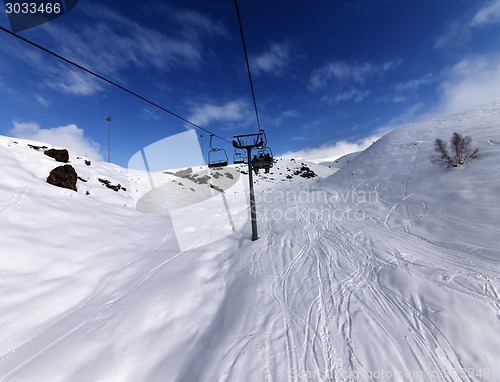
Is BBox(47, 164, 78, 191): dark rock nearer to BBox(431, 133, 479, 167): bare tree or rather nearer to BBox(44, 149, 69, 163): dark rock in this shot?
BBox(44, 149, 69, 163): dark rock

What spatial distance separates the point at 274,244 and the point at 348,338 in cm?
629

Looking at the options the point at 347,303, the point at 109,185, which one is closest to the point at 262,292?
the point at 347,303

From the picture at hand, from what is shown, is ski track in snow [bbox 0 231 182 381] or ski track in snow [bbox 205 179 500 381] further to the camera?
ski track in snow [bbox 0 231 182 381]

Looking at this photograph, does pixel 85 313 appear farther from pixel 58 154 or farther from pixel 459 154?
pixel 459 154

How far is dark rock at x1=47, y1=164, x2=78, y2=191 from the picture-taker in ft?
47.7

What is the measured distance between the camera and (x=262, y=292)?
7418 mm

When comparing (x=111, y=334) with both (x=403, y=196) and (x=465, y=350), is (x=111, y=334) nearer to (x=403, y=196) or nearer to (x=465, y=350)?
(x=465, y=350)

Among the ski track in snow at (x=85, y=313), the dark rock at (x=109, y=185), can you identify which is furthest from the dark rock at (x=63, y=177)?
the ski track in snow at (x=85, y=313)

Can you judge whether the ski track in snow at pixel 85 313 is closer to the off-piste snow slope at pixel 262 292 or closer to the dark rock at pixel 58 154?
the off-piste snow slope at pixel 262 292

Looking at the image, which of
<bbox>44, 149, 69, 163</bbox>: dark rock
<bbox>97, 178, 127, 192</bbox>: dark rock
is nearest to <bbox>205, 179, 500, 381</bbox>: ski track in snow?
<bbox>97, 178, 127, 192</bbox>: dark rock

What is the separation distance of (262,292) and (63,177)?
16244 mm

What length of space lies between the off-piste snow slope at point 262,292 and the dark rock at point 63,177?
2.83 feet

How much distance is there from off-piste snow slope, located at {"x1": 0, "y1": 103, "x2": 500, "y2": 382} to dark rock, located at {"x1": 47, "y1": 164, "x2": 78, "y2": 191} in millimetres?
861

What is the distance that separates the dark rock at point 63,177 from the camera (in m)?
14.5
